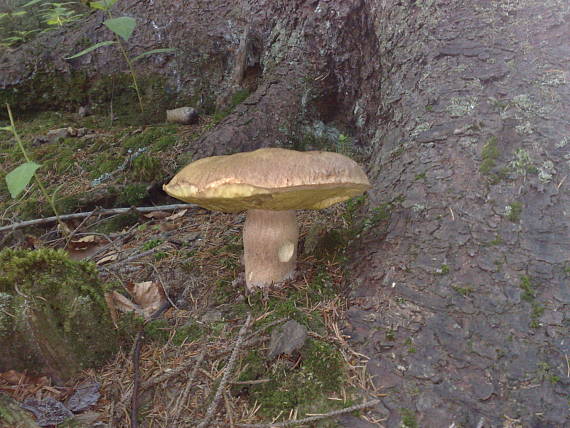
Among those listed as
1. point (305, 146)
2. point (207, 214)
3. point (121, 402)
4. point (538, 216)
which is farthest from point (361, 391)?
point (305, 146)

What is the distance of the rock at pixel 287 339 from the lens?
60.6 inches

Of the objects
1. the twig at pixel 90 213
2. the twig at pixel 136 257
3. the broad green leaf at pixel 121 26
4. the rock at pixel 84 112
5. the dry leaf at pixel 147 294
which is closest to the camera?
the dry leaf at pixel 147 294

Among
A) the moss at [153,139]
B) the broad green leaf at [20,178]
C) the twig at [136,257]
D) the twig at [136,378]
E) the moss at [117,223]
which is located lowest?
the moss at [117,223]

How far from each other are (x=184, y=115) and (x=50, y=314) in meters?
2.68

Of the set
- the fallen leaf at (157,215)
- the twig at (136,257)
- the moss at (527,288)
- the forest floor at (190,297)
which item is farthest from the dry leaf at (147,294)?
the moss at (527,288)

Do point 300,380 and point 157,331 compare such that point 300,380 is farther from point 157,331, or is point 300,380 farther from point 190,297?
point 190,297

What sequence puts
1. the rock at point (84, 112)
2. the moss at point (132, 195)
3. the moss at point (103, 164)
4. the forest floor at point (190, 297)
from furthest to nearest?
the rock at point (84, 112) < the moss at point (103, 164) < the moss at point (132, 195) < the forest floor at point (190, 297)

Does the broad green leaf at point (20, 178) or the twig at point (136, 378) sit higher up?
the broad green leaf at point (20, 178)

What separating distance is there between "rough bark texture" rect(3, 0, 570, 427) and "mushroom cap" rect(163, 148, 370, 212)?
1.41 ft

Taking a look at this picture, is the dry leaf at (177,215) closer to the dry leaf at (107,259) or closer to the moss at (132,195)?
the moss at (132,195)

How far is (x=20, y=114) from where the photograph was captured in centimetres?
459

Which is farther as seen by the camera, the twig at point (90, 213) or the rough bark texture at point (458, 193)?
the twig at point (90, 213)

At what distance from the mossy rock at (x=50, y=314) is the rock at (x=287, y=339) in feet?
2.28

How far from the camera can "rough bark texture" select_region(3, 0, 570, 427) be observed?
4.49 feet
